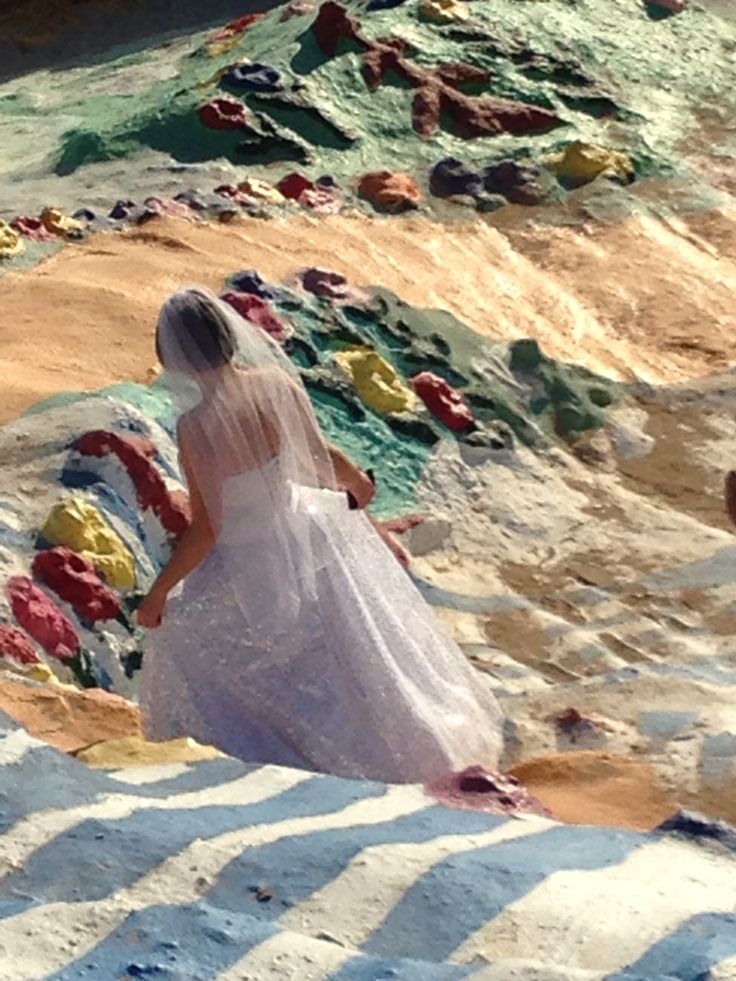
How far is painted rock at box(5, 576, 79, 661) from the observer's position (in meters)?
5.52

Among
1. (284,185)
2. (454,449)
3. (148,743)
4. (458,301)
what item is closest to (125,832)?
(148,743)

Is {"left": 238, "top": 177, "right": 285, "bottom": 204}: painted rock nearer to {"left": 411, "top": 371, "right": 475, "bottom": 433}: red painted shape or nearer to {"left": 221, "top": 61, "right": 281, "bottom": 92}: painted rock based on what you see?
{"left": 221, "top": 61, "right": 281, "bottom": 92}: painted rock

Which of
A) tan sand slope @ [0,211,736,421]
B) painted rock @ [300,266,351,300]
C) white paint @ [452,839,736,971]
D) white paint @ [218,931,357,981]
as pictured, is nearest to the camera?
white paint @ [218,931,357,981]

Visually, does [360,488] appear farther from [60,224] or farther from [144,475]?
[60,224]

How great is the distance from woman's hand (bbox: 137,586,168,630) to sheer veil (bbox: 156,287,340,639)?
0.14 m

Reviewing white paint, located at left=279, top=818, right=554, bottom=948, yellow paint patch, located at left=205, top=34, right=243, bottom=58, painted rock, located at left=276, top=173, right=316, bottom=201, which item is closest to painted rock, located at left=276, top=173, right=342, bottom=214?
painted rock, located at left=276, top=173, right=316, bottom=201

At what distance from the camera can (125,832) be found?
3.59 m

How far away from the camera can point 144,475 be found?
244 inches

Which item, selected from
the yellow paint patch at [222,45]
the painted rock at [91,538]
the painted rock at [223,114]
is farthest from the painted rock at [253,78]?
the painted rock at [91,538]

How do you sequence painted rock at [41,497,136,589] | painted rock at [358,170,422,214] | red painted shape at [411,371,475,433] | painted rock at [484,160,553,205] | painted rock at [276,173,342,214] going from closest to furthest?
1. painted rock at [41,497,136,589]
2. red painted shape at [411,371,475,433]
3. painted rock at [276,173,342,214]
4. painted rock at [358,170,422,214]
5. painted rock at [484,160,553,205]

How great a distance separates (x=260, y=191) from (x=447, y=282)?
1.02m

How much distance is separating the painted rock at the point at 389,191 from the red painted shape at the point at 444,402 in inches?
76.8

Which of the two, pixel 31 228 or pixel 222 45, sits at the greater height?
pixel 222 45

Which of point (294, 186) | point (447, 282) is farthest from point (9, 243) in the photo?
point (447, 282)
